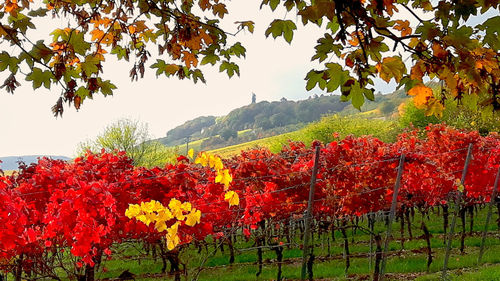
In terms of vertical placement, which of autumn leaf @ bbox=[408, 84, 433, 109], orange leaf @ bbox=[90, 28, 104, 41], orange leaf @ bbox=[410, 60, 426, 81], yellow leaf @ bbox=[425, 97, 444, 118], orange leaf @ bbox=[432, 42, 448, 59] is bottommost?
yellow leaf @ bbox=[425, 97, 444, 118]

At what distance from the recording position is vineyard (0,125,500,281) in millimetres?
4609

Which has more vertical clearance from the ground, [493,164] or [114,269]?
[493,164]

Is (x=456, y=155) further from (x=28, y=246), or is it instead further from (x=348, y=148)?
(x=28, y=246)

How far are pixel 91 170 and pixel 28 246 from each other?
1305mm

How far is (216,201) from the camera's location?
6.56m

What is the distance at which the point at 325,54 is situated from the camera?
7.41 ft

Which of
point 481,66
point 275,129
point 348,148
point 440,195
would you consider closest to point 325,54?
point 481,66

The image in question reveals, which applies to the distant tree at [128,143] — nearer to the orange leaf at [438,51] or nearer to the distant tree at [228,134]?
the orange leaf at [438,51]

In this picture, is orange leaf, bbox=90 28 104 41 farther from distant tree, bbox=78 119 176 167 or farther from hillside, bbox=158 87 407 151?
hillside, bbox=158 87 407 151

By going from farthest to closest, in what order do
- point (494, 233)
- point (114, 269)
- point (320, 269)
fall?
point (494, 233) < point (114, 269) < point (320, 269)

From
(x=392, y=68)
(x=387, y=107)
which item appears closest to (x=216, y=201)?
(x=392, y=68)

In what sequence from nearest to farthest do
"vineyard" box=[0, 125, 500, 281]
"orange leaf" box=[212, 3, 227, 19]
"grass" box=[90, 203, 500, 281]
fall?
"orange leaf" box=[212, 3, 227, 19], "vineyard" box=[0, 125, 500, 281], "grass" box=[90, 203, 500, 281]

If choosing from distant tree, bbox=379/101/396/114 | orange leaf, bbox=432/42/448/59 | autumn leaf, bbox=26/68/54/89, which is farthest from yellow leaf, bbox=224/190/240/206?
distant tree, bbox=379/101/396/114

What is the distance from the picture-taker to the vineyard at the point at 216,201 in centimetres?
461
